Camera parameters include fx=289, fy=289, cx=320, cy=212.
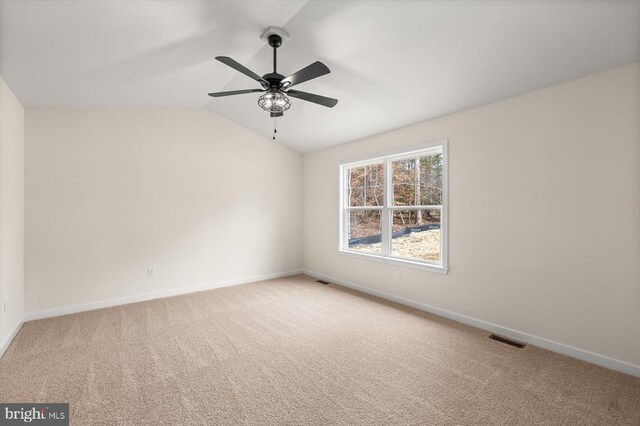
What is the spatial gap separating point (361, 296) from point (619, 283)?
2787 mm

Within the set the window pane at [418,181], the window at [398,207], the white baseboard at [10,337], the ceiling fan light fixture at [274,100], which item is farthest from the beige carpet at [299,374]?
the ceiling fan light fixture at [274,100]

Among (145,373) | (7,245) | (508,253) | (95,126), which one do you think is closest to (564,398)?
(508,253)

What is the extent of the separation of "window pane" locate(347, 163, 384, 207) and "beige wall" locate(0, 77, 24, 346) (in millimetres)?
4249

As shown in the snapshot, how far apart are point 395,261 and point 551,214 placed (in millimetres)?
1897

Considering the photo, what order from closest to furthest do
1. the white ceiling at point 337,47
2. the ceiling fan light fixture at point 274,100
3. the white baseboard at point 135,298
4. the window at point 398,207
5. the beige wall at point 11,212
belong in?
1. the white ceiling at point 337,47
2. the ceiling fan light fixture at point 274,100
3. the beige wall at point 11,212
4. the white baseboard at point 135,298
5. the window at point 398,207

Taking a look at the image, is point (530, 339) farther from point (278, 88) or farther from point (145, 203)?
point (145, 203)

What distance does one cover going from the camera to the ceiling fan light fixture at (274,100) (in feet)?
8.52

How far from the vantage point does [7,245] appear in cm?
287

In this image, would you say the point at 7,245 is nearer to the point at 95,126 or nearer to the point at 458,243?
the point at 95,126

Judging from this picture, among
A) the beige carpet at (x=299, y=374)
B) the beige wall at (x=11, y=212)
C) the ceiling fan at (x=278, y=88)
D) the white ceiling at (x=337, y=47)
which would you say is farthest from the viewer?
the beige wall at (x=11, y=212)

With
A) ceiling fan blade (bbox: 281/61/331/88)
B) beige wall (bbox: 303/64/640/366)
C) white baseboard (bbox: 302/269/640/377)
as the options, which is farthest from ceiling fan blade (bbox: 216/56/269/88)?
white baseboard (bbox: 302/269/640/377)

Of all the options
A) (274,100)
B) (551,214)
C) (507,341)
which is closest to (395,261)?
(507,341)

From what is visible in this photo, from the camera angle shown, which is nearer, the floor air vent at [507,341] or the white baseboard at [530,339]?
the white baseboard at [530,339]

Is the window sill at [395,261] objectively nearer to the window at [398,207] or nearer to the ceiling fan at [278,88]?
the window at [398,207]
